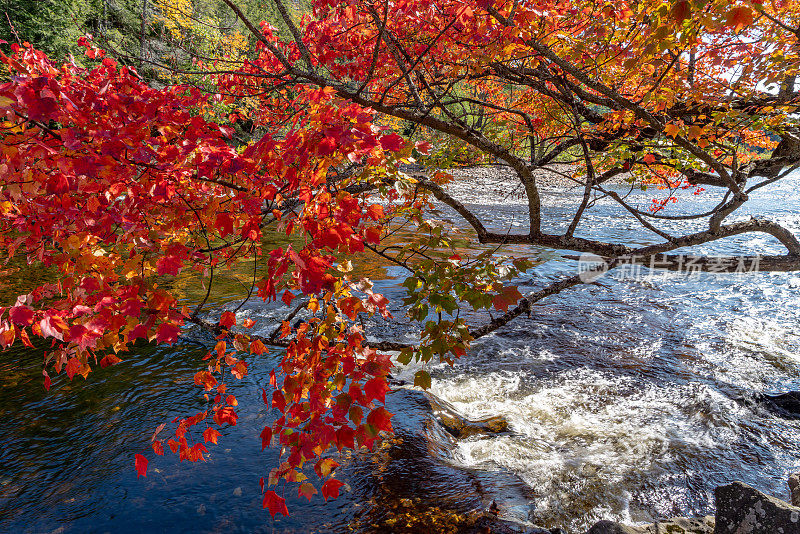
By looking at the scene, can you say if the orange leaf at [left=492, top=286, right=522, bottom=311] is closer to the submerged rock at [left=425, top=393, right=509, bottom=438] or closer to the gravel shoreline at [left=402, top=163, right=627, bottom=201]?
the submerged rock at [left=425, top=393, right=509, bottom=438]

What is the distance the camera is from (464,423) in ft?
17.9

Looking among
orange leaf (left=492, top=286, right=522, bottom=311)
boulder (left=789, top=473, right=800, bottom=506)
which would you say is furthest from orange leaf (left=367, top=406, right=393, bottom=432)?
boulder (left=789, top=473, right=800, bottom=506)

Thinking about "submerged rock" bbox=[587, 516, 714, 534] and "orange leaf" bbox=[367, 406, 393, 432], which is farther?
"submerged rock" bbox=[587, 516, 714, 534]

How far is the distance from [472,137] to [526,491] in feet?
11.1

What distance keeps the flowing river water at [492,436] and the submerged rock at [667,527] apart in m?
0.53

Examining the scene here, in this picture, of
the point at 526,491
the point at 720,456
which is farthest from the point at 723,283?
the point at 526,491

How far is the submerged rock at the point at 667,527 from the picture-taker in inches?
130

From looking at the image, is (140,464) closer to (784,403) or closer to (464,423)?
(464,423)

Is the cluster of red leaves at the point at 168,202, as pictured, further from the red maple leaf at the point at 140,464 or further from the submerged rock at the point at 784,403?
the submerged rock at the point at 784,403

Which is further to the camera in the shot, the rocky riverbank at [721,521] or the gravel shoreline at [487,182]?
the gravel shoreline at [487,182]

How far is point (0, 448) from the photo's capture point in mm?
5066

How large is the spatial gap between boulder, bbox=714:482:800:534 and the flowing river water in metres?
1.16

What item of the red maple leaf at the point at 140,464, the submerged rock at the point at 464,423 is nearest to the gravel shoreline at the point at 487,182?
the submerged rock at the point at 464,423

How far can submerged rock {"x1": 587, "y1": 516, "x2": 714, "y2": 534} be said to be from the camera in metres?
3.31
